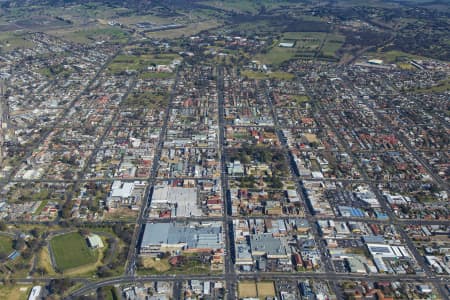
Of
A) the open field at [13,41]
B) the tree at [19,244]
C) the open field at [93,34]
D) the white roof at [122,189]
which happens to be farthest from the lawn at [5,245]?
the open field at [93,34]

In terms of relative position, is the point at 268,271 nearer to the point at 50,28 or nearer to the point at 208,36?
the point at 208,36

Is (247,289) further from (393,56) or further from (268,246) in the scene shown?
(393,56)

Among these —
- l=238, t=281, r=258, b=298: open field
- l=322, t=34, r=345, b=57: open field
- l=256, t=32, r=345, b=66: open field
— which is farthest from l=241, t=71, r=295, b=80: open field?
l=238, t=281, r=258, b=298: open field

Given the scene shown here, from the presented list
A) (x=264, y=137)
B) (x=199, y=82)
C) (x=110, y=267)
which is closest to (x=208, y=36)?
(x=199, y=82)

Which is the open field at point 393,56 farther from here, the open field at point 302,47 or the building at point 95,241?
the building at point 95,241

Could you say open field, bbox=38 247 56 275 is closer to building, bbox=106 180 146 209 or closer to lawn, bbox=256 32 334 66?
building, bbox=106 180 146 209

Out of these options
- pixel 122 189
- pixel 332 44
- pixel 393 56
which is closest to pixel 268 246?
pixel 122 189
